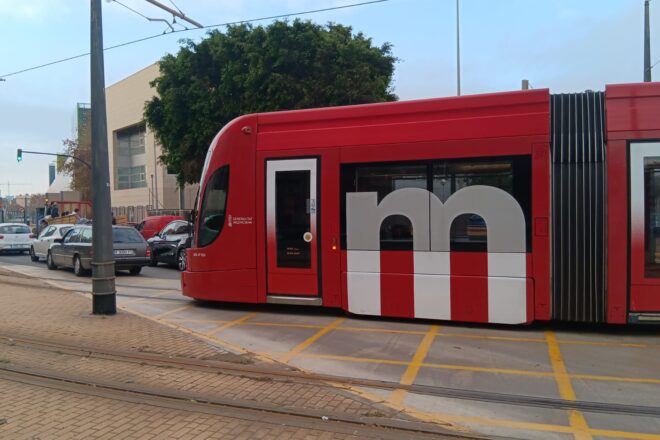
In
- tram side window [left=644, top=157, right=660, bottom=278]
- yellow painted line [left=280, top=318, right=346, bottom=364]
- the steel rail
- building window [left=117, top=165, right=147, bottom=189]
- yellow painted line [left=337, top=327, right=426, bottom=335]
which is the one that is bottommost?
yellow painted line [left=280, top=318, right=346, bottom=364]

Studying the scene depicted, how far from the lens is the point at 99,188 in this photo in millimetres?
8766

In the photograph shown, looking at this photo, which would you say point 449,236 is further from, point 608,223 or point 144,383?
point 144,383

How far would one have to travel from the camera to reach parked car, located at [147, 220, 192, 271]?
56.6 ft

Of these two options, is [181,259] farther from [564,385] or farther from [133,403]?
[564,385]

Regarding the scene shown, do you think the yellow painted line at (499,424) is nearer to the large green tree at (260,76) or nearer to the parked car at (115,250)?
the parked car at (115,250)

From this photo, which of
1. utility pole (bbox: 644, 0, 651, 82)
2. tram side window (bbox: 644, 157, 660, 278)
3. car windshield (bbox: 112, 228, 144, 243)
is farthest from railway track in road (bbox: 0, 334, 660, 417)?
utility pole (bbox: 644, 0, 651, 82)

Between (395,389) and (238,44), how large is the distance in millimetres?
20309

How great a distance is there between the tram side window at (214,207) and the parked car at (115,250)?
6.67m

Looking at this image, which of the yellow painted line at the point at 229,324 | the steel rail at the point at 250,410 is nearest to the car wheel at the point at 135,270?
the yellow painted line at the point at 229,324

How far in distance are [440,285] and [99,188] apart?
5768mm

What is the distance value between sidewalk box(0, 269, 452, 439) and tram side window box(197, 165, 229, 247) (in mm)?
1846

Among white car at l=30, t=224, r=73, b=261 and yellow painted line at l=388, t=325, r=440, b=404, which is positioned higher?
white car at l=30, t=224, r=73, b=261

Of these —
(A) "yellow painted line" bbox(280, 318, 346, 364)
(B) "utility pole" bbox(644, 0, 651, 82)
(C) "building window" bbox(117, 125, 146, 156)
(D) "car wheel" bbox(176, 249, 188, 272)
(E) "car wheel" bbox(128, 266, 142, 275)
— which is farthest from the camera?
(C) "building window" bbox(117, 125, 146, 156)

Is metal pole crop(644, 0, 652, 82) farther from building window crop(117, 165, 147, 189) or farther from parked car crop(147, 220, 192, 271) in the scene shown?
building window crop(117, 165, 147, 189)
